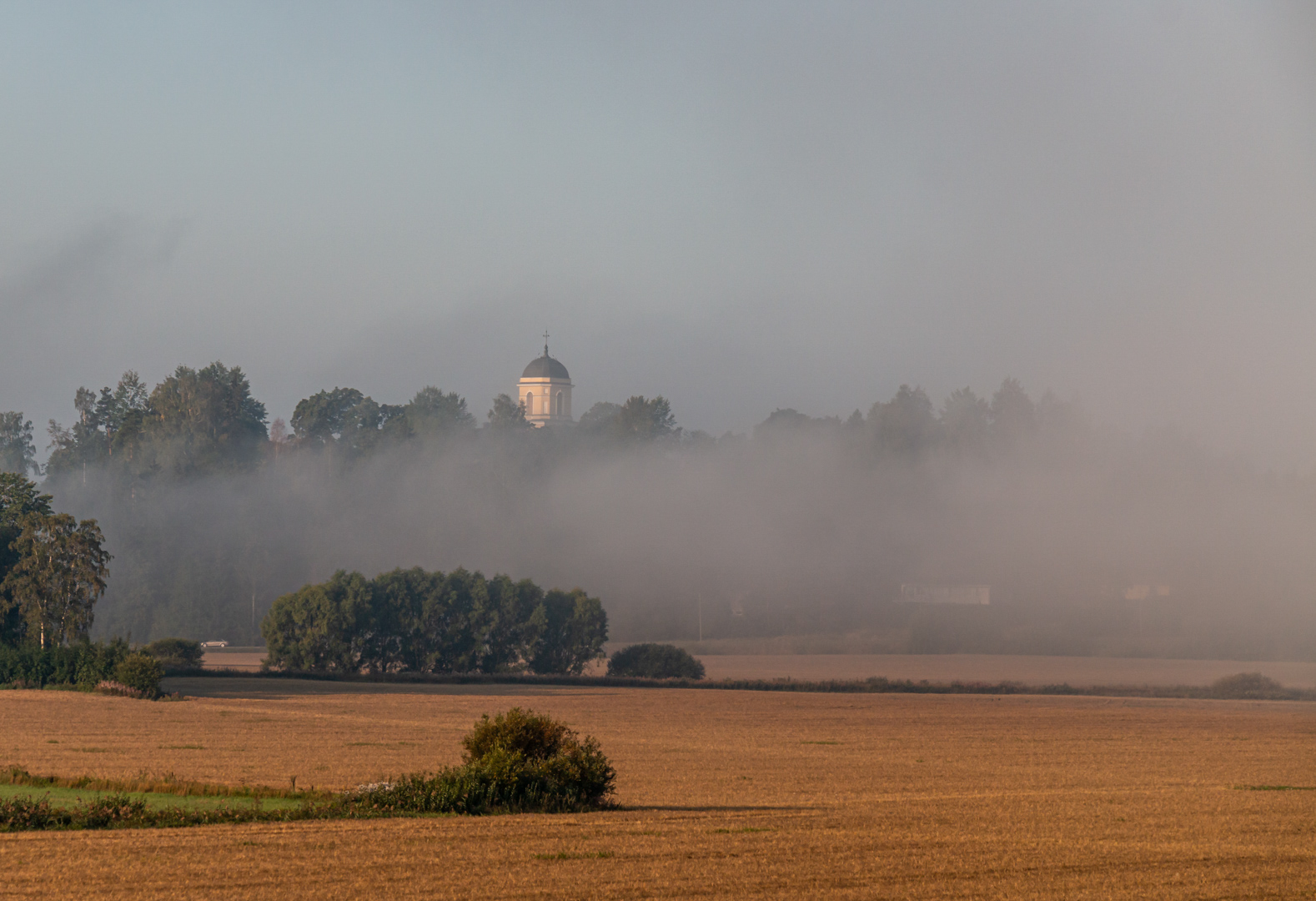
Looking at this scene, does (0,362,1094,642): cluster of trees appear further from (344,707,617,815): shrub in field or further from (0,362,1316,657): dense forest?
(344,707,617,815): shrub in field

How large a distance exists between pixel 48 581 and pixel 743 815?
55.9m

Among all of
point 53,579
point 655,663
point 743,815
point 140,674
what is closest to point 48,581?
point 53,579

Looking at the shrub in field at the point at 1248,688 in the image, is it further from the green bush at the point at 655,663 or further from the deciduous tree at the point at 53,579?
the deciduous tree at the point at 53,579

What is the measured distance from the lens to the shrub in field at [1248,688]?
259ft

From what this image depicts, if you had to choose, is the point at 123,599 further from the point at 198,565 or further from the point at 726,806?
the point at 726,806

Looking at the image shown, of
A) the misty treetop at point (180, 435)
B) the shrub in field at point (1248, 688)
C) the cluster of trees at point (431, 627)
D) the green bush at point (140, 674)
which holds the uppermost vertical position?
the misty treetop at point (180, 435)

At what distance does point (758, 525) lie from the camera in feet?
475

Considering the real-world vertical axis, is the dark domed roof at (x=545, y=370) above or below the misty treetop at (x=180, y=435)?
above

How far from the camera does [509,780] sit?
25219mm

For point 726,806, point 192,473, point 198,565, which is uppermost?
point 192,473

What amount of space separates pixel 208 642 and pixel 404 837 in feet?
386

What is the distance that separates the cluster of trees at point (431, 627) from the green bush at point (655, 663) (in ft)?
9.58

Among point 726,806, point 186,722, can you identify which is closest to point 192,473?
point 186,722

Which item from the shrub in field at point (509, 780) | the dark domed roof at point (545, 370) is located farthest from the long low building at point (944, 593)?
the shrub in field at point (509, 780)
